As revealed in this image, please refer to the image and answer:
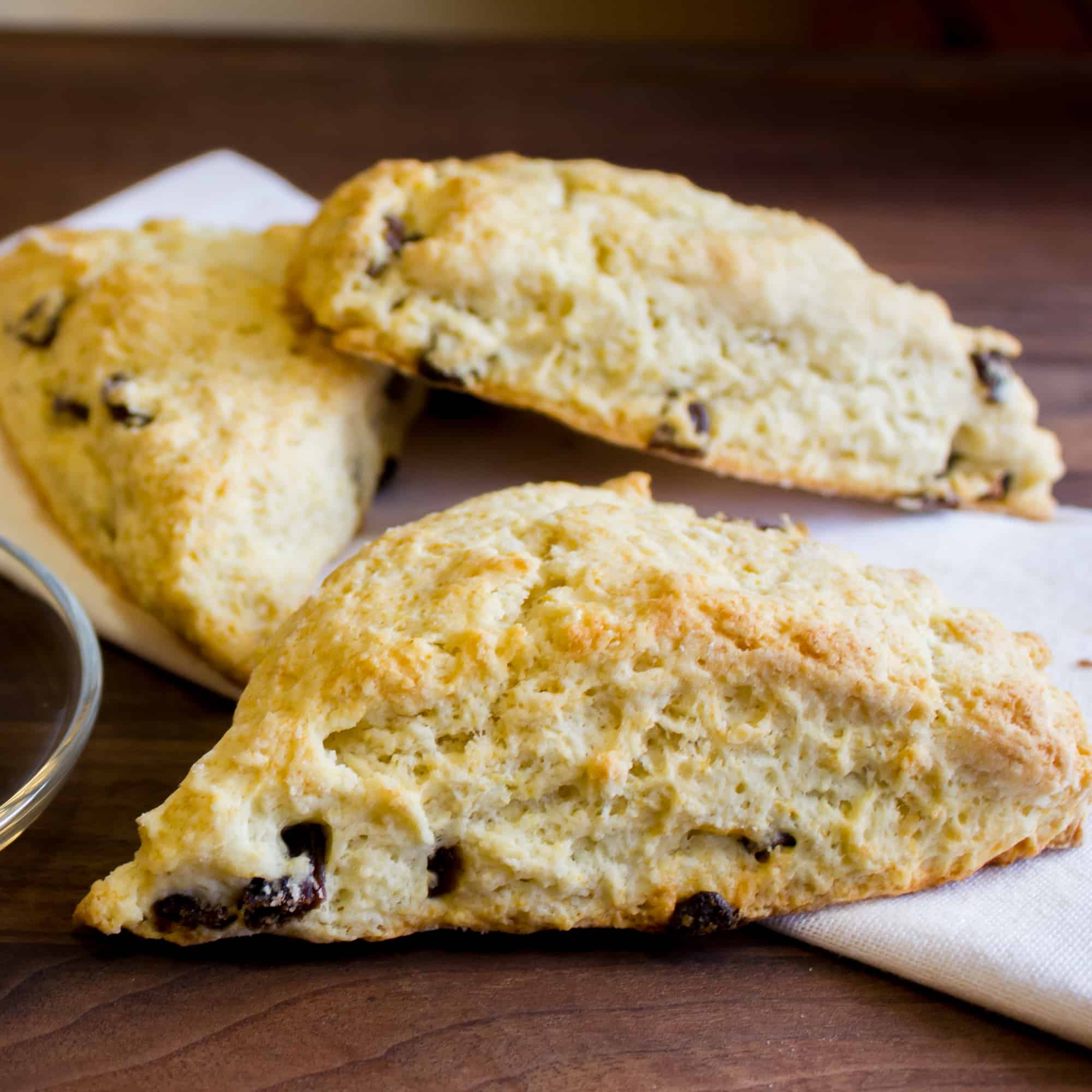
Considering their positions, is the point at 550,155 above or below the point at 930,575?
above

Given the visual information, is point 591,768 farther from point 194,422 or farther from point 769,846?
point 194,422

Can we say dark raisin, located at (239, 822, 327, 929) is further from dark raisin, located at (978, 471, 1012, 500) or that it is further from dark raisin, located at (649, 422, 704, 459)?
dark raisin, located at (978, 471, 1012, 500)

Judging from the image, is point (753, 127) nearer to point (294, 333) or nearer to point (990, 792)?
point (294, 333)

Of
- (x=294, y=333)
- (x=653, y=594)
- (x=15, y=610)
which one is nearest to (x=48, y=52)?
(x=294, y=333)

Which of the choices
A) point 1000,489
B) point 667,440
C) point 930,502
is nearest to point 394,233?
point 667,440

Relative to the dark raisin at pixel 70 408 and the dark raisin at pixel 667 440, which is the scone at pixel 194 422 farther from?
the dark raisin at pixel 667 440

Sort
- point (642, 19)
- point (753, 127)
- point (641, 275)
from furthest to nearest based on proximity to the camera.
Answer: point (642, 19) < point (753, 127) < point (641, 275)

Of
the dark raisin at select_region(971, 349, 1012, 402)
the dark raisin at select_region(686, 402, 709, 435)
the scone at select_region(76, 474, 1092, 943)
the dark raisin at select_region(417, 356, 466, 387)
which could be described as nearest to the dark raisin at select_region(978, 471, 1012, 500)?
the dark raisin at select_region(971, 349, 1012, 402)

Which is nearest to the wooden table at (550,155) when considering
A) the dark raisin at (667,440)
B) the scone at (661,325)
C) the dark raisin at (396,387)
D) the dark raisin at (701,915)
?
the dark raisin at (701,915)
